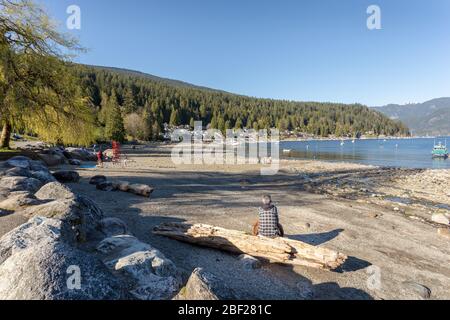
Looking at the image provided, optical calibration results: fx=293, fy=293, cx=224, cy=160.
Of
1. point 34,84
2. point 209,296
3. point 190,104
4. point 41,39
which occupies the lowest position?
point 209,296

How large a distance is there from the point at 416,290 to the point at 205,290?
5886mm

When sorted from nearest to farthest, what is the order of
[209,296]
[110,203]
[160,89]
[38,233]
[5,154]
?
[209,296]
[38,233]
[110,203]
[5,154]
[160,89]

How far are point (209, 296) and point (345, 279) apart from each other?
4.56 m

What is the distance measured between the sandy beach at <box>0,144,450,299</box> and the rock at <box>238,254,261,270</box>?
14 centimetres

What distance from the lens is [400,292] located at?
23.2 ft

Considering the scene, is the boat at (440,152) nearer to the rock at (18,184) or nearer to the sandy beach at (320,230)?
the sandy beach at (320,230)

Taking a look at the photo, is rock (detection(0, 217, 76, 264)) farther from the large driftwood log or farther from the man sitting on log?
the man sitting on log

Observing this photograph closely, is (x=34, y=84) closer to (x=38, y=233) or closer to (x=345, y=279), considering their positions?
(x=38, y=233)

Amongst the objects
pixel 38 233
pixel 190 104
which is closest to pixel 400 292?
pixel 38 233

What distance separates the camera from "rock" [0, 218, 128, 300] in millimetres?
3928

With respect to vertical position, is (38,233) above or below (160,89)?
below

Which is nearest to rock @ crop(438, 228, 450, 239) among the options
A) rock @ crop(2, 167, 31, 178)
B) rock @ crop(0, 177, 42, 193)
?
rock @ crop(0, 177, 42, 193)

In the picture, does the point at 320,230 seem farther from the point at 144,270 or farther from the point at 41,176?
the point at 41,176

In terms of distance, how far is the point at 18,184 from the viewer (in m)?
10.5
